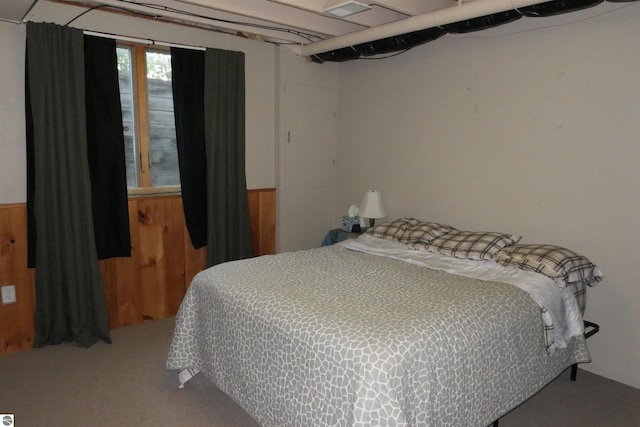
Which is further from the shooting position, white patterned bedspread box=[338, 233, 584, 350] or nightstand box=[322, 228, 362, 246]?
nightstand box=[322, 228, 362, 246]

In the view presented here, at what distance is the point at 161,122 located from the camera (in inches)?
138

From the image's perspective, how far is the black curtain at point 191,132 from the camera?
3418 mm

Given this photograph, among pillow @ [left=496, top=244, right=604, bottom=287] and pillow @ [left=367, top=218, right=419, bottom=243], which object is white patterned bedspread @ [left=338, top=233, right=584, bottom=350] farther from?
pillow @ [left=367, top=218, right=419, bottom=243]

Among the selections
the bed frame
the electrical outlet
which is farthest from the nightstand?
the electrical outlet

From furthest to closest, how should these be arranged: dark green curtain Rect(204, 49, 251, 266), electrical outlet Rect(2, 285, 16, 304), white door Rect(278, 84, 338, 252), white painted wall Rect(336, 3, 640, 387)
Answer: white door Rect(278, 84, 338, 252)
dark green curtain Rect(204, 49, 251, 266)
electrical outlet Rect(2, 285, 16, 304)
white painted wall Rect(336, 3, 640, 387)

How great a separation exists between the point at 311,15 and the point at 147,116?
149 cm

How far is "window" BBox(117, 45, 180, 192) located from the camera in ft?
10.9

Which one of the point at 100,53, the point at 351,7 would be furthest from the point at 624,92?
the point at 100,53

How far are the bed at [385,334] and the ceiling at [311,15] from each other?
1.46 m

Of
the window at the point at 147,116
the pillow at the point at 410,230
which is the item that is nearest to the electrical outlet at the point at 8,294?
the window at the point at 147,116

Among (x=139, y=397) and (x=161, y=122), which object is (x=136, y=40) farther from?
(x=139, y=397)

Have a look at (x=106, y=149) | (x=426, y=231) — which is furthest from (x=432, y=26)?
(x=106, y=149)

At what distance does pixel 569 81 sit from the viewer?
2.80 m

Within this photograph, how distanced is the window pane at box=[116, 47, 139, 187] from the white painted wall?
2.08m
